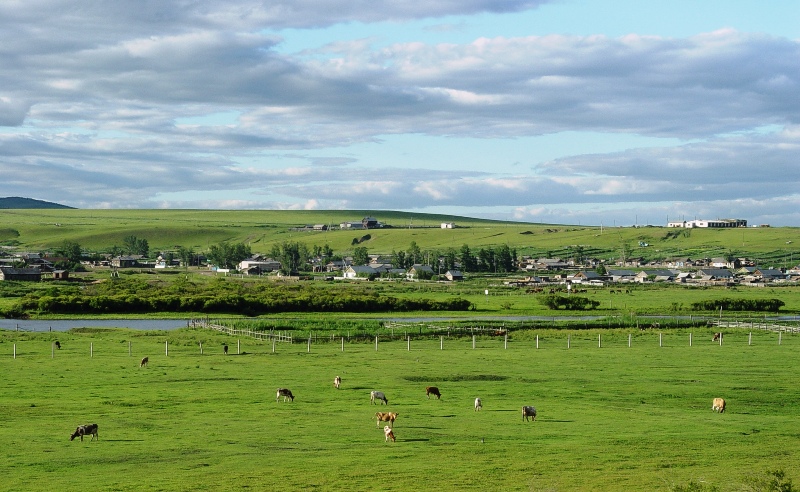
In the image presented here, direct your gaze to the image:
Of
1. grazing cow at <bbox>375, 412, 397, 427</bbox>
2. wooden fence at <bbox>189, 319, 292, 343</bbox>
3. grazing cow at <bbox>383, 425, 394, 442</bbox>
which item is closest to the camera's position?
grazing cow at <bbox>383, 425, 394, 442</bbox>

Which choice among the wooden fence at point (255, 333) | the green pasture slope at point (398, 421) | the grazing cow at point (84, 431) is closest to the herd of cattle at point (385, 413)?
the grazing cow at point (84, 431)

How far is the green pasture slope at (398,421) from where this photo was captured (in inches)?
1018

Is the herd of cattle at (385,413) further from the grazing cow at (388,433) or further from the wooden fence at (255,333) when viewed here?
the wooden fence at (255,333)

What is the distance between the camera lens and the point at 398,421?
34438mm

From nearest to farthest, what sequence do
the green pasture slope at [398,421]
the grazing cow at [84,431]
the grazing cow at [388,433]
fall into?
1. the green pasture slope at [398,421]
2. the grazing cow at [84,431]
3. the grazing cow at [388,433]

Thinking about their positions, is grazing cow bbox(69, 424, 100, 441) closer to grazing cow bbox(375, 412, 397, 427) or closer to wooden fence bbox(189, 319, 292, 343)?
grazing cow bbox(375, 412, 397, 427)

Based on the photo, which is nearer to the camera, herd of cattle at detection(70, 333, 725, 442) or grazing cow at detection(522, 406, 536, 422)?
herd of cattle at detection(70, 333, 725, 442)

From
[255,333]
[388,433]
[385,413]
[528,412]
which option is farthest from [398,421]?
[255,333]

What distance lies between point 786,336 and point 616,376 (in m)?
34.4

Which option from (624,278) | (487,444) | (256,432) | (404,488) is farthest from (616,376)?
(624,278)

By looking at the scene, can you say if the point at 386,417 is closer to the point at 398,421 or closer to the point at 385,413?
the point at 385,413

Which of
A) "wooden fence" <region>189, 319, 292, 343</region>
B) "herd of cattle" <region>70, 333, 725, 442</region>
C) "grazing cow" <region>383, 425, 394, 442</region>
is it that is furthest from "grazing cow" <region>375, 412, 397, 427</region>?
"wooden fence" <region>189, 319, 292, 343</region>

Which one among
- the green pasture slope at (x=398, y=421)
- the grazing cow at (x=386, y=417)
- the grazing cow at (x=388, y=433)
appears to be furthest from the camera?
the grazing cow at (x=386, y=417)

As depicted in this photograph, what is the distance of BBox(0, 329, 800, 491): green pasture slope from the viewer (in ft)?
84.8
